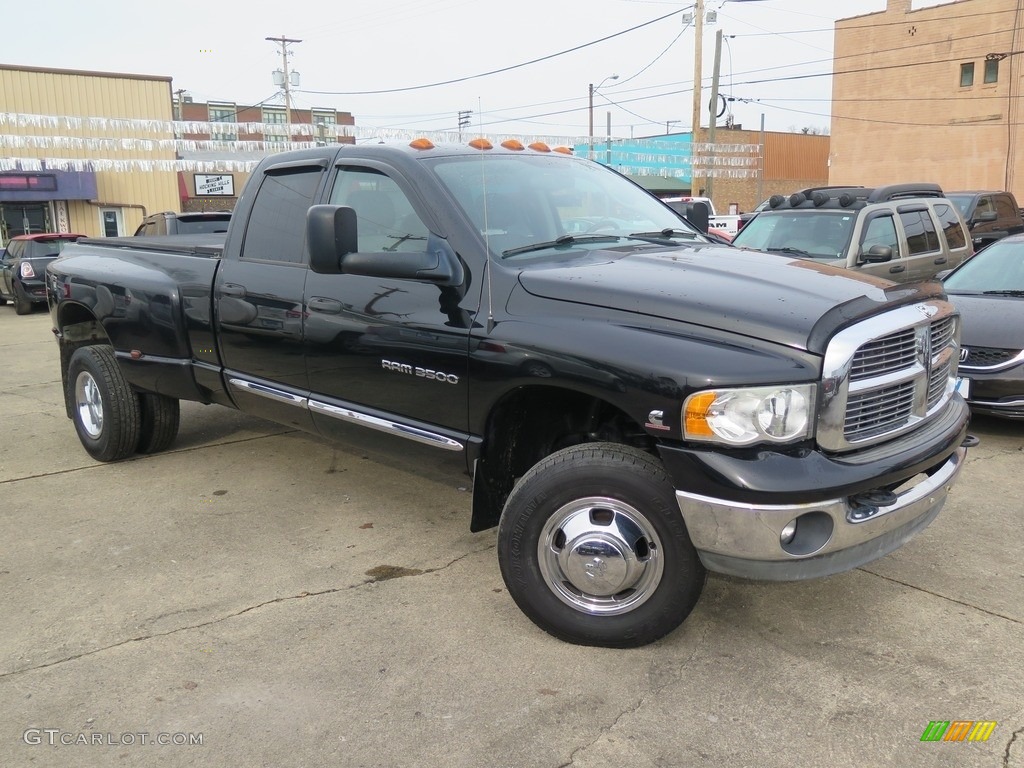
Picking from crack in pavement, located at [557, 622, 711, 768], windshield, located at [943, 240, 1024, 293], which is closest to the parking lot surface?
crack in pavement, located at [557, 622, 711, 768]

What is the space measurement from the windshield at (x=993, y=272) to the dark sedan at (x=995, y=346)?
14 millimetres

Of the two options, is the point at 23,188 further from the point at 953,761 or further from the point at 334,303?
the point at 953,761

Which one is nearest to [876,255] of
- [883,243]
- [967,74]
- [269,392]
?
[883,243]

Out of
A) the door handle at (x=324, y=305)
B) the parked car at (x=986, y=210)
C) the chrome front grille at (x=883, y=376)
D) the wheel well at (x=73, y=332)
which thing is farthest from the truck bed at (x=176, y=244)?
the parked car at (x=986, y=210)

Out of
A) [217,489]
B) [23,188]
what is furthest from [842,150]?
[217,489]

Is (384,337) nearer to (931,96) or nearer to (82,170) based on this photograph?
(82,170)

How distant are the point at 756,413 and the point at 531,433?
115 cm

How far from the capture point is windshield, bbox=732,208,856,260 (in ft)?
27.5

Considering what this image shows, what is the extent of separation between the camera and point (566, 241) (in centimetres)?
375

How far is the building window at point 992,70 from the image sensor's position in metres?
33.2

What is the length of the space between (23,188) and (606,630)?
29.9 m

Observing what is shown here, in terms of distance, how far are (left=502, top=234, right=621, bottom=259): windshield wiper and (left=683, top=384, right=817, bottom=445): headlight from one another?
1164 millimetres

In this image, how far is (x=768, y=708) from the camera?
2.81 m

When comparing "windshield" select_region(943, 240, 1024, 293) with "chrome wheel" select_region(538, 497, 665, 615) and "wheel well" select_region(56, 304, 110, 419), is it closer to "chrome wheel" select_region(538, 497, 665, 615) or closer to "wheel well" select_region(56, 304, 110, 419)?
"chrome wheel" select_region(538, 497, 665, 615)
